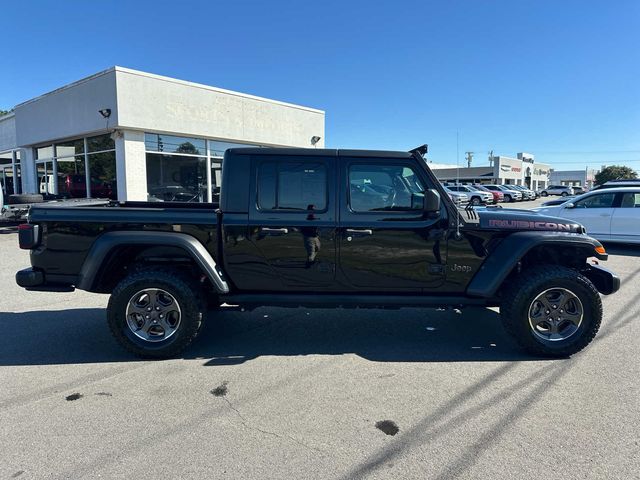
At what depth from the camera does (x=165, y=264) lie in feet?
14.1

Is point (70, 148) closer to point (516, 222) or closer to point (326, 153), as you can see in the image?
point (326, 153)

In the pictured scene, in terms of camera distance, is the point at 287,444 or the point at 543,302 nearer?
the point at 287,444

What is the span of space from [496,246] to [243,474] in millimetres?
3042

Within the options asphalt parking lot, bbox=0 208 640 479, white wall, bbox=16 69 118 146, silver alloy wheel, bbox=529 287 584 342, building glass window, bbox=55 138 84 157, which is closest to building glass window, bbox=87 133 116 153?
white wall, bbox=16 69 118 146

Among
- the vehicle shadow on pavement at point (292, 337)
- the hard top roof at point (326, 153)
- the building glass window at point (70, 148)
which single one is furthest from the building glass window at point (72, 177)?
the hard top roof at point (326, 153)

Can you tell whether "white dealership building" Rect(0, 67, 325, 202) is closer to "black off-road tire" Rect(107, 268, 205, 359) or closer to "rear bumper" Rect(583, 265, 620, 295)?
"black off-road tire" Rect(107, 268, 205, 359)

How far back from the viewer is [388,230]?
401 centimetres

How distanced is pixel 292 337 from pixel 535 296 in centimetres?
252

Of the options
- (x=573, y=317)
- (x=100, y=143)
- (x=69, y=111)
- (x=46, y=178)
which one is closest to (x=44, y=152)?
(x=46, y=178)

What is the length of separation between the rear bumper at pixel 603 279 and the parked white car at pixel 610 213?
6.25 metres

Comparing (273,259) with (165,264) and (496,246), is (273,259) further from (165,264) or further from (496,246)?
(496,246)

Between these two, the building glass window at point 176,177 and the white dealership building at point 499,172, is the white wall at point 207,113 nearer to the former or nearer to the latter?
the building glass window at point 176,177

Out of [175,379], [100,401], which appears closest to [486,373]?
[175,379]

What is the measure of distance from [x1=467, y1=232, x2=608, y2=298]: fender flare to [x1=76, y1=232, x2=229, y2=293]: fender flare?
2.49 meters
